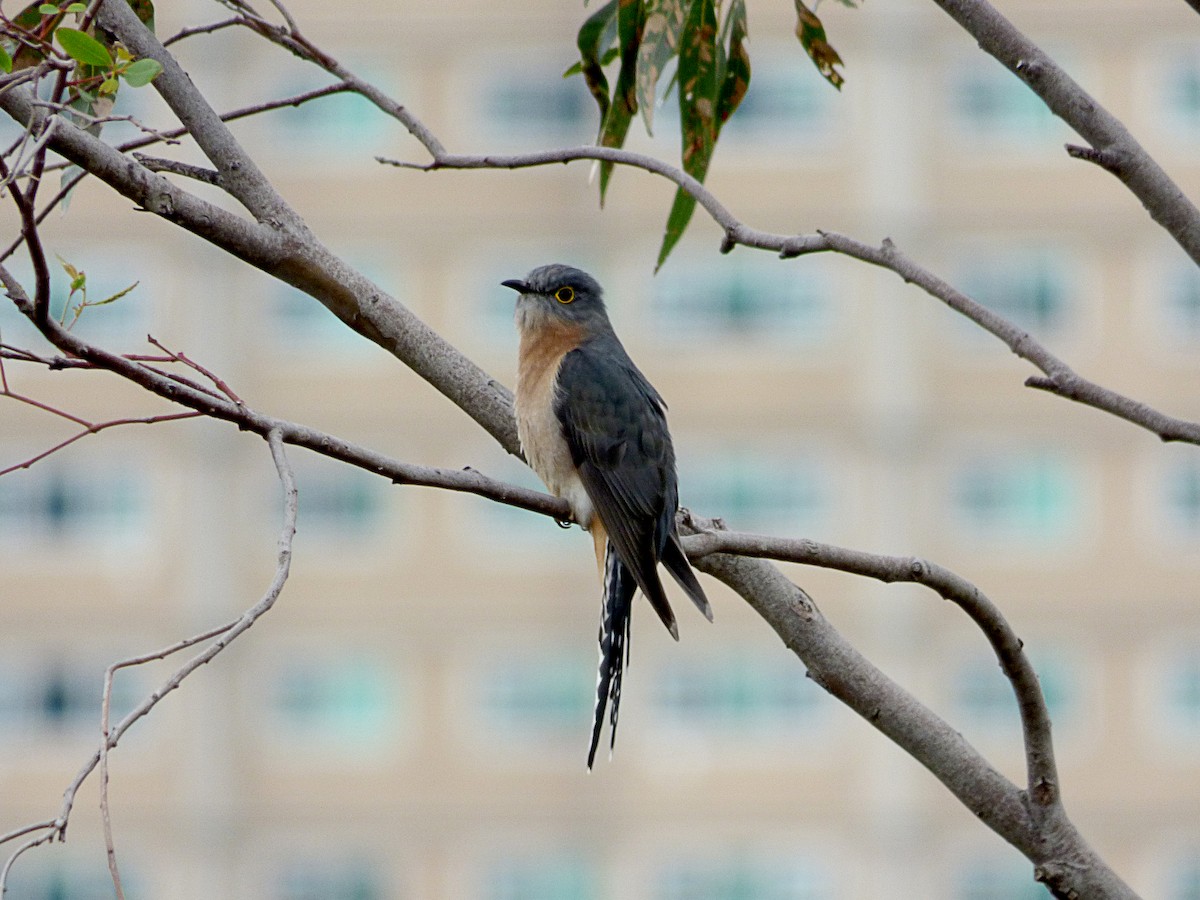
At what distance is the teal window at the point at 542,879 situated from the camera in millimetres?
23344

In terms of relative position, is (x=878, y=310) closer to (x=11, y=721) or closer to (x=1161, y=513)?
(x=1161, y=513)

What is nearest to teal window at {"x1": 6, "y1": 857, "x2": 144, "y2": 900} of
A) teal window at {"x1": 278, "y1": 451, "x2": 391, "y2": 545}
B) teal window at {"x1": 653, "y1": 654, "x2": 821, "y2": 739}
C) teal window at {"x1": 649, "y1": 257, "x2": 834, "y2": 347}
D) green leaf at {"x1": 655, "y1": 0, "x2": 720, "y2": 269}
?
teal window at {"x1": 278, "y1": 451, "x2": 391, "y2": 545}

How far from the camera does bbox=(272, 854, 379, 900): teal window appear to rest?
2330 cm

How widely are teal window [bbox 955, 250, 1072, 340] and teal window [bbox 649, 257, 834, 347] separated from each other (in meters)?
2.20

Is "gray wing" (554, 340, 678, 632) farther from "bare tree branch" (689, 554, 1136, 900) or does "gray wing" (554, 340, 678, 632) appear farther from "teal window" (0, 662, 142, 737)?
"teal window" (0, 662, 142, 737)

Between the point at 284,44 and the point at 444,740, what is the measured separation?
20.0 m

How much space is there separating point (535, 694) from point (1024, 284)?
9.13 meters

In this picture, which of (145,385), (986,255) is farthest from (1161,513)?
(145,385)

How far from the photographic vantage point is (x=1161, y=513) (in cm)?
2220

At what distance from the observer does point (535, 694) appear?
23078mm

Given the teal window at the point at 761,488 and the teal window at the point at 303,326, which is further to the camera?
the teal window at the point at 303,326

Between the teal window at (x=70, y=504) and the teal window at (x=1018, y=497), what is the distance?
1214 cm

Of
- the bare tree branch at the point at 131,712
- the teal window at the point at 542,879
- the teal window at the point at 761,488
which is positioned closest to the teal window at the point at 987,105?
the teal window at the point at 761,488

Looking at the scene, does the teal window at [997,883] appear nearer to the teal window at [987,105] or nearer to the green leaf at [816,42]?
the teal window at [987,105]
